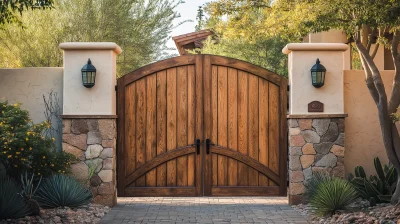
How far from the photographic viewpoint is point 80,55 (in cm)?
1027

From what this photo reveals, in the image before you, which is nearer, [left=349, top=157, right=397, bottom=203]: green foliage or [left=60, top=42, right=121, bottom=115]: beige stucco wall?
[left=349, top=157, right=397, bottom=203]: green foliage

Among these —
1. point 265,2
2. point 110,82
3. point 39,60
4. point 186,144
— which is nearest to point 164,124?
point 186,144

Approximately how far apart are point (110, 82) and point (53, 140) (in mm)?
A: 1345

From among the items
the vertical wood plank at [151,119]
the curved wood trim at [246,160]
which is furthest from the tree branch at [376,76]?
the vertical wood plank at [151,119]

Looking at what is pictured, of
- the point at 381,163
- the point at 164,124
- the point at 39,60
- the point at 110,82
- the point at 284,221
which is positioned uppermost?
the point at 39,60

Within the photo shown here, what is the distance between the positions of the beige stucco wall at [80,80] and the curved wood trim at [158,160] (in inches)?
44.2

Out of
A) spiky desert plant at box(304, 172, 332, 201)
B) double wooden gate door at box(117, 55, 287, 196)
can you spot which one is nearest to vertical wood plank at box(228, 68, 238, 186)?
double wooden gate door at box(117, 55, 287, 196)

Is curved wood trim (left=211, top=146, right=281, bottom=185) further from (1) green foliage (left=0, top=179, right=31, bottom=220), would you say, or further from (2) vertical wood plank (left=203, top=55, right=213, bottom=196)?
(1) green foliage (left=0, top=179, right=31, bottom=220)

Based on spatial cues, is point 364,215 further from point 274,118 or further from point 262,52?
point 262,52

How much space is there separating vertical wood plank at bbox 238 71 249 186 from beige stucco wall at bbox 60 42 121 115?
85.2 inches

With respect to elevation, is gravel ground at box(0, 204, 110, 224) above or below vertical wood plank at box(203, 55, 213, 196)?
below

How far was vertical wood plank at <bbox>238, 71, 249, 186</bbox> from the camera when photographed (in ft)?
34.8

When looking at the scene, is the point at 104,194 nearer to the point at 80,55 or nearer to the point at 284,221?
the point at 80,55

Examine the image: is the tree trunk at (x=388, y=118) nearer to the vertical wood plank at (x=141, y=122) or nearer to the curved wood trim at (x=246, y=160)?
the curved wood trim at (x=246, y=160)
